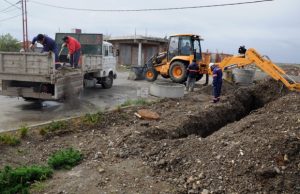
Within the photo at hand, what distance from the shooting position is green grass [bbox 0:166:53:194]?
5.20m

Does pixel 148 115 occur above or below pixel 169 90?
below

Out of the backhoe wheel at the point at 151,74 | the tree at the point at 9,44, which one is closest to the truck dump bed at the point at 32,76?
the backhoe wheel at the point at 151,74

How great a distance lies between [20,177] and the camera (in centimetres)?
540

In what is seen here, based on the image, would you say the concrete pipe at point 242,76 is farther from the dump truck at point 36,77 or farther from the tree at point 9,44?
the tree at point 9,44

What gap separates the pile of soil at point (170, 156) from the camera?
205 inches

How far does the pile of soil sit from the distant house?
966 inches

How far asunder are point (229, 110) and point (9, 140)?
22.6 feet

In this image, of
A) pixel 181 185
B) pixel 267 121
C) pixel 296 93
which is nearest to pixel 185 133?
pixel 267 121

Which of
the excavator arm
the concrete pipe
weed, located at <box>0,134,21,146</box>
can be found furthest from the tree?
weed, located at <box>0,134,21,146</box>

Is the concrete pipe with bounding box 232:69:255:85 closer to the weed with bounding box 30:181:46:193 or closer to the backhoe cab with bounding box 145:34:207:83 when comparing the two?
the backhoe cab with bounding box 145:34:207:83

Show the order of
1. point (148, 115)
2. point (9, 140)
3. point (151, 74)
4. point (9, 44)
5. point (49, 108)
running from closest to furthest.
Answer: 1. point (9, 140)
2. point (148, 115)
3. point (49, 108)
4. point (151, 74)
5. point (9, 44)

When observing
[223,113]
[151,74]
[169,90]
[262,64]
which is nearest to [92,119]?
[223,113]

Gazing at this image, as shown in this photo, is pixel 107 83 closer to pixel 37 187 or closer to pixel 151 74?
pixel 151 74

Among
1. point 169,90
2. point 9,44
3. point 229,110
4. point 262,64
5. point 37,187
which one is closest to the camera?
point 37,187
